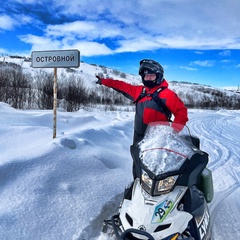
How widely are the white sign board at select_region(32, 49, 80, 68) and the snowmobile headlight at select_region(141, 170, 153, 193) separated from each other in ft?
9.95

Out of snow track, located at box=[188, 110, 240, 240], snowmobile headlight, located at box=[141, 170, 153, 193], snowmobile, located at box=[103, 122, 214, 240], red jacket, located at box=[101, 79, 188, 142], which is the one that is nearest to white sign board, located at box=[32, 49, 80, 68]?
red jacket, located at box=[101, 79, 188, 142]

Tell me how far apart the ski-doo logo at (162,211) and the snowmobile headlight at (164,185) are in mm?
96

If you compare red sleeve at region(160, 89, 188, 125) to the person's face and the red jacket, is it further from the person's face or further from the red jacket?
the person's face

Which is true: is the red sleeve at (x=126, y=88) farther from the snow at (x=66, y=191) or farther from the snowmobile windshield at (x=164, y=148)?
the snow at (x=66, y=191)

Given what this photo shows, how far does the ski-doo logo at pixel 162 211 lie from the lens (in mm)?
2159

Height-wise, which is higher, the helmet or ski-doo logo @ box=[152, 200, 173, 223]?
the helmet

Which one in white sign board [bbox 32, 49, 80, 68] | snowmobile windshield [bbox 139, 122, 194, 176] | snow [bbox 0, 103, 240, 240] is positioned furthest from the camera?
white sign board [bbox 32, 49, 80, 68]

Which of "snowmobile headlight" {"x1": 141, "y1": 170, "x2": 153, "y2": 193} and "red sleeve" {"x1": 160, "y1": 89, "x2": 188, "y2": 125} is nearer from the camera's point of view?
"snowmobile headlight" {"x1": 141, "y1": 170, "x2": 153, "y2": 193}

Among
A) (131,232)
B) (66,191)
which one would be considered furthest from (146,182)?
(66,191)

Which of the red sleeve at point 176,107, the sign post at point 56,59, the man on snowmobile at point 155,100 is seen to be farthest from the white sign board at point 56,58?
the red sleeve at point 176,107

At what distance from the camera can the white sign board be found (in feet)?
16.1

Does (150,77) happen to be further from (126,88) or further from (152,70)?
(126,88)

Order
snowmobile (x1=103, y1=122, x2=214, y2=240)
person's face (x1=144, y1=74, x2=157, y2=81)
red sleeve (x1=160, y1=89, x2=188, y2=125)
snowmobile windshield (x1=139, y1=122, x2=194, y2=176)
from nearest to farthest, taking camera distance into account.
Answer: snowmobile (x1=103, y1=122, x2=214, y2=240) < snowmobile windshield (x1=139, y1=122, x2=194, y2=176) < red sleeve (x1=160, y1=89, x2=188, y2=125) < person's face (x1=144, y1=74, x2=157, y2=81)

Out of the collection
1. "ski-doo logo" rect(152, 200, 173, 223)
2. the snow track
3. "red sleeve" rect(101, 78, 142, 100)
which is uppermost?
"red sleeve" rect(101, 78, 142, 100)
